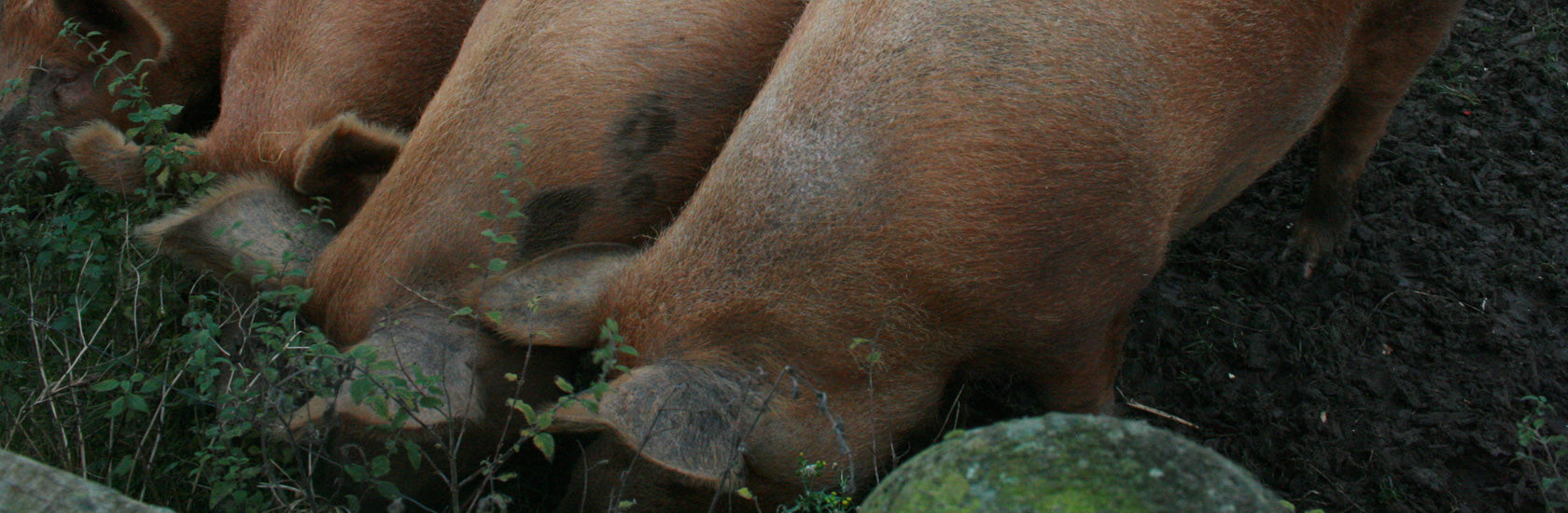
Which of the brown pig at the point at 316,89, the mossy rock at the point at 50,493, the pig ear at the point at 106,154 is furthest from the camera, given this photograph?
the pig ear at the point at 106,154

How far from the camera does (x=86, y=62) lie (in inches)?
187

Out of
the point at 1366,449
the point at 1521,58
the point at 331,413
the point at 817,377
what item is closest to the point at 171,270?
the point at 331,413

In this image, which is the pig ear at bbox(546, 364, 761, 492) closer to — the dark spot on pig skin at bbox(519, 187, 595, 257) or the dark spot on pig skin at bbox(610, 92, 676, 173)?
the dark spot on pig skin at bbox(519, 187, 595, 257)

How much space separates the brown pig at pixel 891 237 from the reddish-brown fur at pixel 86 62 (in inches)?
84.4

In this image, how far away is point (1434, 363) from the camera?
408 cm

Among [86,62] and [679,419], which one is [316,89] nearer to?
[86,62]

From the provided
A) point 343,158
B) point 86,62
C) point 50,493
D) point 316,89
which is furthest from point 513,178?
point 86,62

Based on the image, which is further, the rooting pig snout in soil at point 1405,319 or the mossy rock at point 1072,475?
the rooting pig snout in soil at point 1405,319

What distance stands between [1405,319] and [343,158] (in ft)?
11.9

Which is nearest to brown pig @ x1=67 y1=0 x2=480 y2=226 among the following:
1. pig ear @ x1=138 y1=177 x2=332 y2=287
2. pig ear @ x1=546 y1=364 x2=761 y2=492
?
pig ear @ x1=138 y1=177 x2=332 y2=287

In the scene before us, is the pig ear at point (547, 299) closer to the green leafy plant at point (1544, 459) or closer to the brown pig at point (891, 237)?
the brown pig at point (891, 237)

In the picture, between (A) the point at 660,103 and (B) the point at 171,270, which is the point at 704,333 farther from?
(B) the point at 171,270

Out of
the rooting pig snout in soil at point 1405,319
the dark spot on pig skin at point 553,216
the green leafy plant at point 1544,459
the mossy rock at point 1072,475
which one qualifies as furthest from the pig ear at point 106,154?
the green leafy plant at point 1544,459

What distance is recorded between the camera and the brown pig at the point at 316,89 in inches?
152
